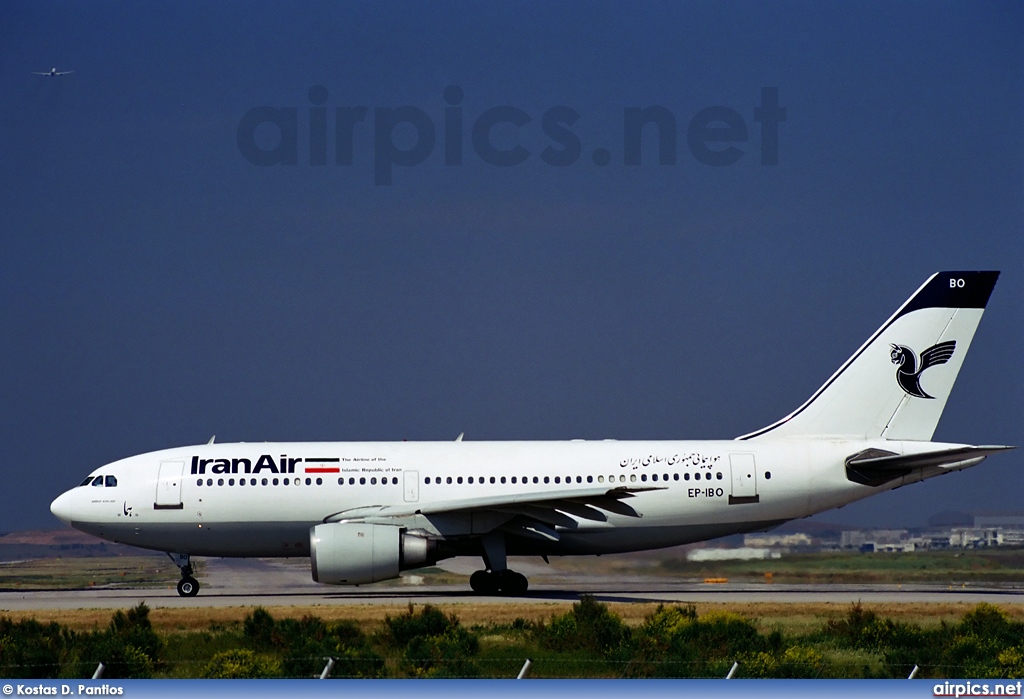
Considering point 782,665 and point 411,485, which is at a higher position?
point 411,485

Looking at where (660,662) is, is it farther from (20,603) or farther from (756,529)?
(20,603)

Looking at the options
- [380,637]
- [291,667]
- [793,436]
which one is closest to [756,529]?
[793,436]

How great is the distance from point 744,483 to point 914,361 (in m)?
5.07

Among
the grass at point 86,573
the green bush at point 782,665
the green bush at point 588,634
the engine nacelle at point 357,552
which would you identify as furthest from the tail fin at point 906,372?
the grass at point 86,573

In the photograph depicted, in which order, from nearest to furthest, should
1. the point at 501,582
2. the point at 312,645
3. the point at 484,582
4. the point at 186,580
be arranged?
1. the point at 312,645
2. the point at 501,582
3. the point at 484,582
4. the point at 186,580

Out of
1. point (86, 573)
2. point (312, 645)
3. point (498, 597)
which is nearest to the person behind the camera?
point (312, 645)

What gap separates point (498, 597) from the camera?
25875 millimetres

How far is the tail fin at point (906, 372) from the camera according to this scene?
28.0 meters

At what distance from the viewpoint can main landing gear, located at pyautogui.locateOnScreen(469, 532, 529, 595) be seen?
26.1 metres

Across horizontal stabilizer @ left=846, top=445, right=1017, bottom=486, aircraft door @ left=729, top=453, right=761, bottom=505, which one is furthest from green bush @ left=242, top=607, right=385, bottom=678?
horizontal stabilizer @ left=846, top=445, right=1017, bottom=486

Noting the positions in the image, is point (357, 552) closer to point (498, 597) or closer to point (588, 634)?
point (498, 597)

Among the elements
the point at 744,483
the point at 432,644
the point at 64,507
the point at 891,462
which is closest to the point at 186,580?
the point at 64,507

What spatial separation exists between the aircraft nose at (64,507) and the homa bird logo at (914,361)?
721 inches

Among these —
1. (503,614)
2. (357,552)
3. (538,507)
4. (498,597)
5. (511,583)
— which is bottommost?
(498,597)
